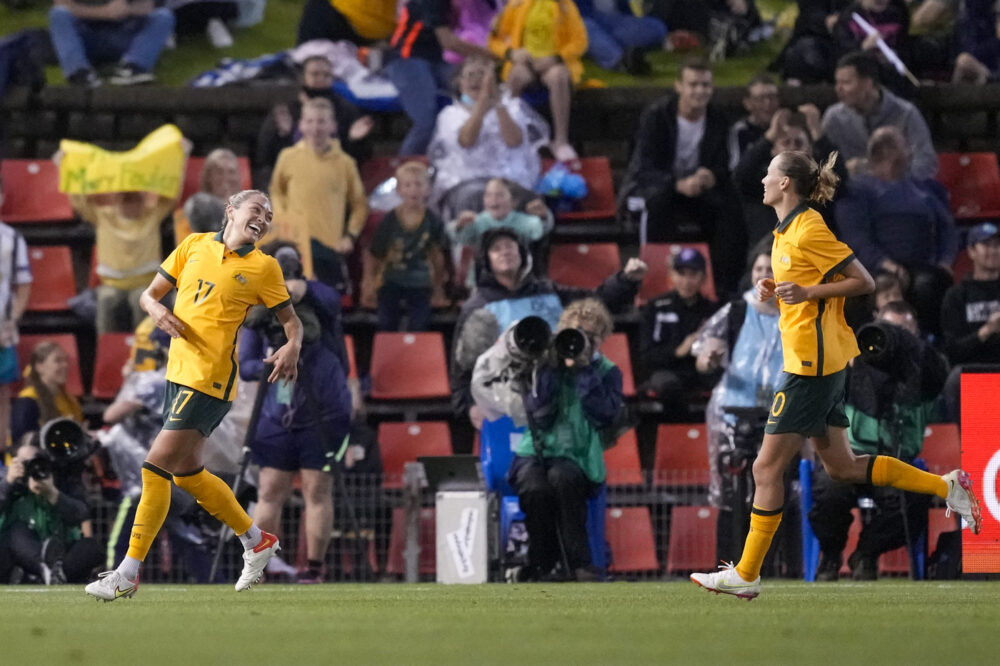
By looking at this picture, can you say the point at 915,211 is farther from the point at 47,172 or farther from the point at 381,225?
the point at 47,172

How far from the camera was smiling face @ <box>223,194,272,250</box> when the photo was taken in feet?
26.9

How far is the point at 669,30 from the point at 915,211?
5.95 m

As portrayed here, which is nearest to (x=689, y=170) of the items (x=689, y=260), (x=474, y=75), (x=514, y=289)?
(x=689, y=260)

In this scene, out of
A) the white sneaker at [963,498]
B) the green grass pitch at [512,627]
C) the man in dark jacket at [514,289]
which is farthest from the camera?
the man in dark jacket at [514,289]

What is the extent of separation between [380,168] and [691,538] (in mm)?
4683

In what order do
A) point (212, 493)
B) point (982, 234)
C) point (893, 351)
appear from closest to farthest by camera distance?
point (212, 493) < point (893, 351) < point (982, 234)

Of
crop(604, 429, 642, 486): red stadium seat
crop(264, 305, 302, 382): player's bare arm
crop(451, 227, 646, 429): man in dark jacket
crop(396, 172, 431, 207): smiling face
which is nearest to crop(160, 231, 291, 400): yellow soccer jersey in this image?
crop(264, 305, 302, 382): player's bare arm

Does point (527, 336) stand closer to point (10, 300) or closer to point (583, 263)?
point (583, 263)

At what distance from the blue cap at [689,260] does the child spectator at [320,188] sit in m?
2.50

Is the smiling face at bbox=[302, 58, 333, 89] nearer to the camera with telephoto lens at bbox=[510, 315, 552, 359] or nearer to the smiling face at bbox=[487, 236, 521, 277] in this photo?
the smiling face at bbox=[487, 236, 521, 277]

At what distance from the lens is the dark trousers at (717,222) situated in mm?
13477

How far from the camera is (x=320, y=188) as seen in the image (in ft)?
43.0

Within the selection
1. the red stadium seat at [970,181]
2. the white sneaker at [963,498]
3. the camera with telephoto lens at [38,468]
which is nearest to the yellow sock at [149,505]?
the camera with telephoto lens at [38,468]

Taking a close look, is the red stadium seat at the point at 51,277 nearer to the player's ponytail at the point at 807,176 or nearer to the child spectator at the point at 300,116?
the child spectator at the point at 300,116
